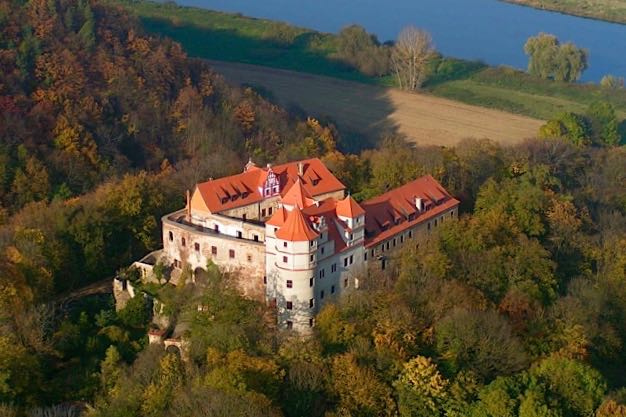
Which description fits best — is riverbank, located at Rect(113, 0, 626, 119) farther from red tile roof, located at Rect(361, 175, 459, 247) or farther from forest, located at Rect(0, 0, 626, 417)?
red tile roof, located at Rect(361, 175, 459, 247)

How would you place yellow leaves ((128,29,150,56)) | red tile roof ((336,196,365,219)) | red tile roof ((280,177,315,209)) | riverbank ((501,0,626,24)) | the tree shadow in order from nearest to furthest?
red tile roof ((336,196,365,219))
red tile roof ((280,177,315,209))
yellow leaves ((128,29,150,56))
the tree shadow
riverbank ((501,0,626,24))

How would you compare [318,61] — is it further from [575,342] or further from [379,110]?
[575,342]

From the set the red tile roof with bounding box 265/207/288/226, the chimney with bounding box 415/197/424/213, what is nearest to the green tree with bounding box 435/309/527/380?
the red tile roof with bounding box 265/207/288/226

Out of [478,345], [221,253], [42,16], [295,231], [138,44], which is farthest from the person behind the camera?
[138,44]

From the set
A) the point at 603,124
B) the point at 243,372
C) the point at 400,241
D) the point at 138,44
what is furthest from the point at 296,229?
the point at 603,124

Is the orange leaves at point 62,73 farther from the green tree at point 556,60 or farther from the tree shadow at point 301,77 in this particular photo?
the green tree at point 556,60
